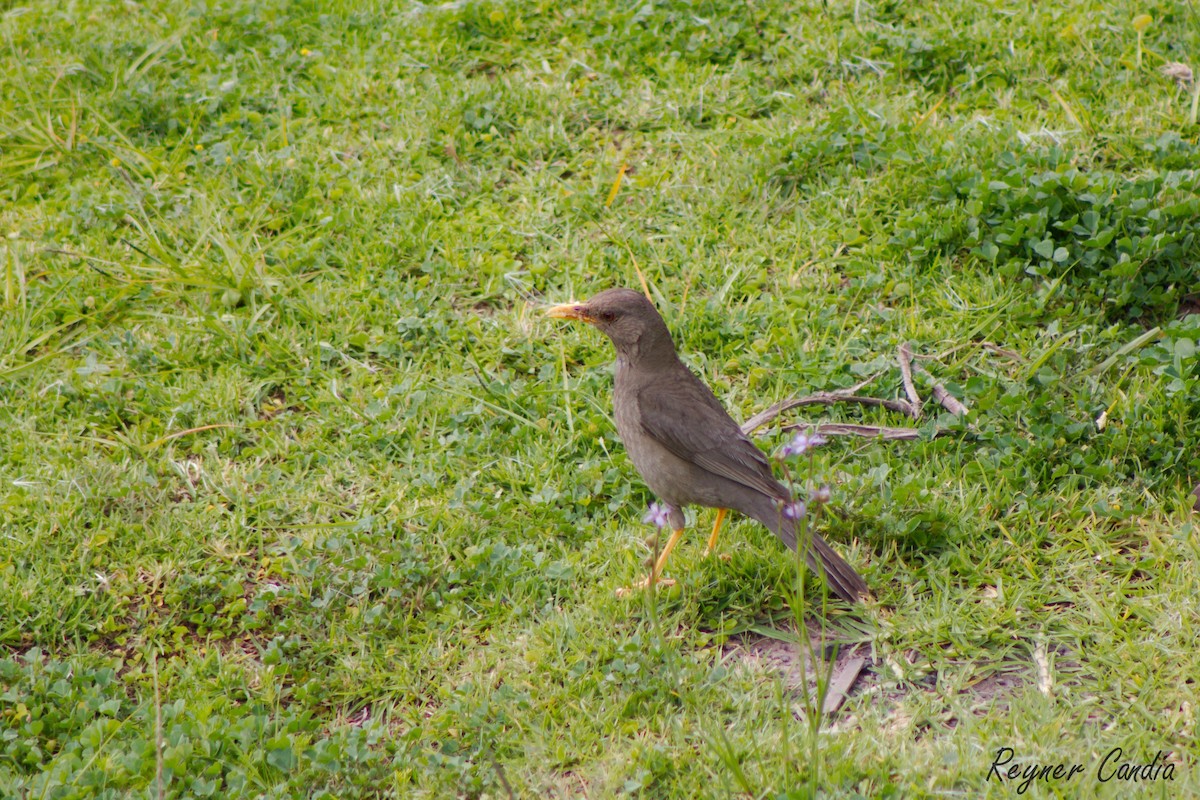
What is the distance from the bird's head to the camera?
201 inches

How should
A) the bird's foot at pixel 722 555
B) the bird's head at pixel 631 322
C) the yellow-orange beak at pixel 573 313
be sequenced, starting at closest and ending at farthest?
the bird's foot at pixel 722 555 → the bird's head at pixel 631 322 → the yellow-orange beak at pixel 573 313

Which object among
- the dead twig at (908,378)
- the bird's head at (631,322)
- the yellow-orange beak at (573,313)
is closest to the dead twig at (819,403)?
the dead twig at (908,378)

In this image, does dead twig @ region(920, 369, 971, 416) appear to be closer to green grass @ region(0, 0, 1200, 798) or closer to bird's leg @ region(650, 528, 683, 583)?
green grass @ region(0, 0, 1200, 798)

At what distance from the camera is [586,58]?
7.76 m

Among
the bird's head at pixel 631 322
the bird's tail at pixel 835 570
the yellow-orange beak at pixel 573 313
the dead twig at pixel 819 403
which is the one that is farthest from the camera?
the dead twig at pixel 819 403

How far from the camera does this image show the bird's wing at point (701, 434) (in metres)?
4.69

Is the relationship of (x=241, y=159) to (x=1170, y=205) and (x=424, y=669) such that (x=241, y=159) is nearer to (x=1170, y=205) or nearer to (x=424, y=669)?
(x=424, y=669)

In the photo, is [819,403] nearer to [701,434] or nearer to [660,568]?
[701,434]

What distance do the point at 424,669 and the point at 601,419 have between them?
1568 mm

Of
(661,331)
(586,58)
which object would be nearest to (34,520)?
(661,331)

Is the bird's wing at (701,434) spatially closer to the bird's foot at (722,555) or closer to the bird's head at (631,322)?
the bird's head at (631,322)

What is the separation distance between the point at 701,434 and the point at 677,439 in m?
0.10

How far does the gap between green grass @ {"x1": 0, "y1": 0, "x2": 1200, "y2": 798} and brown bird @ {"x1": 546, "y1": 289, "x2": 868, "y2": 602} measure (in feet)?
0.73

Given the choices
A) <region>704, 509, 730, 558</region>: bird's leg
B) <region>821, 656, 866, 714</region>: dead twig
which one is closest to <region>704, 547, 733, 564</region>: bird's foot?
<region>704, 509, 730, 558</region>: bird's leg
